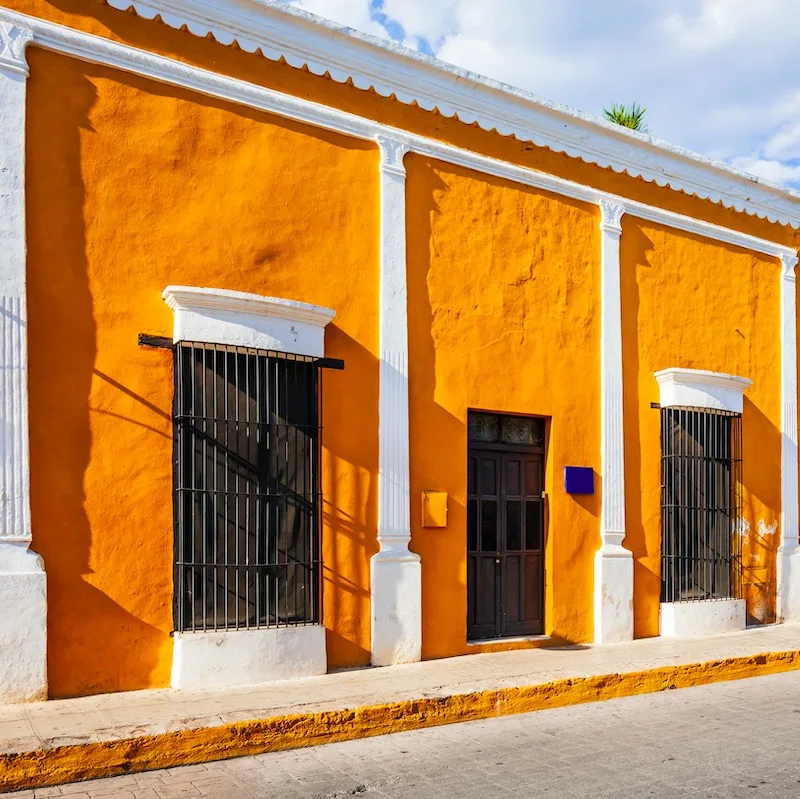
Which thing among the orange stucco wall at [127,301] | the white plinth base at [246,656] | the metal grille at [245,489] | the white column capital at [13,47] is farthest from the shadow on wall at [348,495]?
the white column capital at [13,47]

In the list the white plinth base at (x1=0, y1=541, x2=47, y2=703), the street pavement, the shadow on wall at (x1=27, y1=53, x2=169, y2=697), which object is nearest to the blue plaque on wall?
the street pavement

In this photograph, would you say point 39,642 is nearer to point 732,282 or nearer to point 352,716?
point 352,716

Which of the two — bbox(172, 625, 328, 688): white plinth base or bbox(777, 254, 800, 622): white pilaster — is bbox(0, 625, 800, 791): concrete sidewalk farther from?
bbox(777, 254, 800, 622): white pilaster

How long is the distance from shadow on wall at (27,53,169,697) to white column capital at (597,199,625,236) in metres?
4.93

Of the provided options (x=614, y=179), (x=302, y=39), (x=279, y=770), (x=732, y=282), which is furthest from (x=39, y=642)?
(x=732, y=282)

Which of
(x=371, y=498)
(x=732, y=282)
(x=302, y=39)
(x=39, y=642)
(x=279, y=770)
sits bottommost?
(x=279, y=770)

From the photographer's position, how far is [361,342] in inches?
303

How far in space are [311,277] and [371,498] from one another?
1.78 metres

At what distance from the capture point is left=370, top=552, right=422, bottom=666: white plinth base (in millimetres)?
7586

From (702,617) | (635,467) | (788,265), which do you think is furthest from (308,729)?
(788,265)

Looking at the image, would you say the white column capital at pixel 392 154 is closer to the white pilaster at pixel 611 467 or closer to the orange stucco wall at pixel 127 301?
the orange stucco wall at pixel 127 301

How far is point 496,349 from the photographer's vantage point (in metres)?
8.53

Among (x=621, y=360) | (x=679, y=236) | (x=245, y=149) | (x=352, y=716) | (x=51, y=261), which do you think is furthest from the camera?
(x=679, y=236)

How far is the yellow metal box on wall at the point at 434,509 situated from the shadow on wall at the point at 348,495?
0.47 meters
